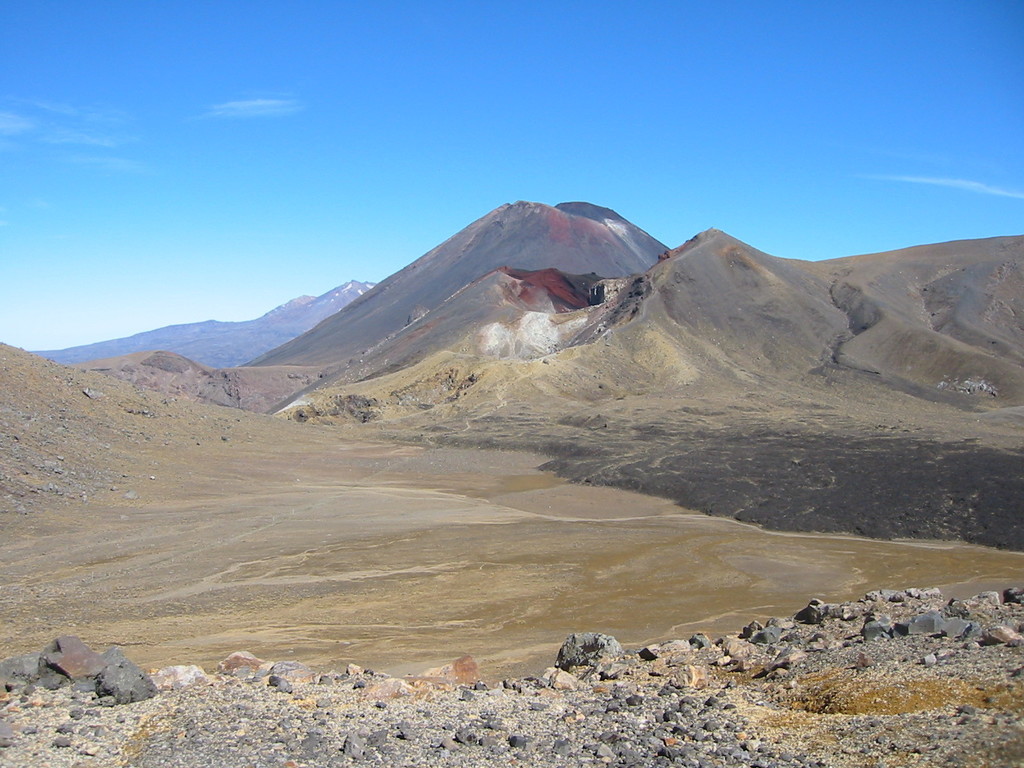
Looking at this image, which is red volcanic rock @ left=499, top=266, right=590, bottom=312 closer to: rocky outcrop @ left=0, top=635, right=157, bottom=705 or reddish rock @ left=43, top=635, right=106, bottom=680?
reddish rock @ left=43, top=635, right=106, bottom=680

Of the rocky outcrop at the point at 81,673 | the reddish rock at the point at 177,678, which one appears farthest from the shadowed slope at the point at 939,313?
the rocky outcrop at the point at 81,673

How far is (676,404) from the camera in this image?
55.9 metres

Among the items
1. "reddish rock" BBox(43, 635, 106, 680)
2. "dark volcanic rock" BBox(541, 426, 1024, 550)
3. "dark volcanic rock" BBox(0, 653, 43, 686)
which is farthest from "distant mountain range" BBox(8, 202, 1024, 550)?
"dark volcanic rock" BBox(0, 653, 43, 686)

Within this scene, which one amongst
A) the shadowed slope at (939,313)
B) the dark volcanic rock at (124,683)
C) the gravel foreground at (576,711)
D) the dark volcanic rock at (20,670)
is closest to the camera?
the gravel foreground at (576,711)

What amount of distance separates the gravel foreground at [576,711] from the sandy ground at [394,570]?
381cm

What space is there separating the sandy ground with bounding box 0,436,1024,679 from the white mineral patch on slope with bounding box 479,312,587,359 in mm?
40077

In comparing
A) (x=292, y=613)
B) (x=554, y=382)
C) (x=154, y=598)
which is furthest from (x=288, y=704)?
(x=554, y=382)

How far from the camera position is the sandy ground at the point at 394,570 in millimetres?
16281

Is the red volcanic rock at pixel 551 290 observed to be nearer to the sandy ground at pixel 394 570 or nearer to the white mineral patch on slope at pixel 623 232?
the white mineral patch on slope at pixel 623 232

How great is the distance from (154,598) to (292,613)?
3.64 m

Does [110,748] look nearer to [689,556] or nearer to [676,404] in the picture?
[689,556]

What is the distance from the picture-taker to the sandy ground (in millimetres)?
16281

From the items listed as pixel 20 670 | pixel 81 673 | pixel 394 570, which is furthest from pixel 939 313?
pixel 20 670

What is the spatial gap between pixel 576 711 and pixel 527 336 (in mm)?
70533
